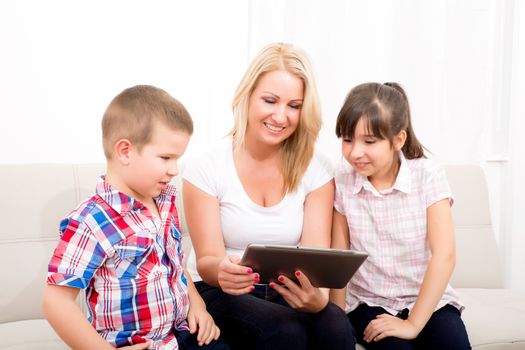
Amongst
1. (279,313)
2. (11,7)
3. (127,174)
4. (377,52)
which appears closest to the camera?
(127,174)

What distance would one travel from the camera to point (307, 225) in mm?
1767

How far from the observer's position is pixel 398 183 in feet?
5.70

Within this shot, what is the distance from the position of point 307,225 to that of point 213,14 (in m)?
1.04

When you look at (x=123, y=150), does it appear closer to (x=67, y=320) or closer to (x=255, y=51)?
(x=67, y=320)

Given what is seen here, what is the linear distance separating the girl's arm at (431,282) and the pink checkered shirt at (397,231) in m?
0.04

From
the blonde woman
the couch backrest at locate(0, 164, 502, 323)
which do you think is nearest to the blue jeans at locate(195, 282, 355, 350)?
the blonde woman

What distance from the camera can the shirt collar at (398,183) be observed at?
5.70 ft

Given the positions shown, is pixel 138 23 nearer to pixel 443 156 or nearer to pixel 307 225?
pixel 307 225

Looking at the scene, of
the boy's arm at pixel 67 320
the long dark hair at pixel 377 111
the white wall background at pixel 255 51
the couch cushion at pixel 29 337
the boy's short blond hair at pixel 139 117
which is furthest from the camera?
the white wall background at pixel 255 51

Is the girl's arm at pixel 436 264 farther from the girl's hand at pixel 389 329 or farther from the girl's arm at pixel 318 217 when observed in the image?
the girl's arm at pixel 318 217

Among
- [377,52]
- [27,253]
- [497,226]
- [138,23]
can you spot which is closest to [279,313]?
[27,253]

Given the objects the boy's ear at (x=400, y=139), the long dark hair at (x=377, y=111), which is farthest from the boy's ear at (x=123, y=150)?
the boy's ear at (x=400, y=139)

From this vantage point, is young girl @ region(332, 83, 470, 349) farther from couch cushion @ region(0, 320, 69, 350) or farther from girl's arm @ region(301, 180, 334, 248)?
couch cushion @ region(0, 320, 69, 350)

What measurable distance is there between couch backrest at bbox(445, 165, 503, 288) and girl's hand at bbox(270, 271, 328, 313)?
92 centimetres
